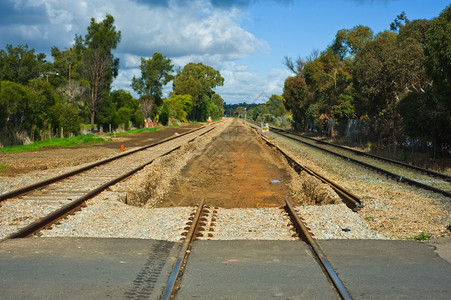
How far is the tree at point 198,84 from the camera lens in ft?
324

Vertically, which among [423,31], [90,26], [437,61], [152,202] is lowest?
Result: [152,202]

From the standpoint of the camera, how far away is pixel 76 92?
38281mm

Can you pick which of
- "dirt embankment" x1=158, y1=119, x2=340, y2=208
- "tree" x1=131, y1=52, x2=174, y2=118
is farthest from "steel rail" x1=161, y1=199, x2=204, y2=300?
"tree" x1=131, y1=52, x2=174, y2=118

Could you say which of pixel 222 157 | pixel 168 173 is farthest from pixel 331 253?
pixel 222 157

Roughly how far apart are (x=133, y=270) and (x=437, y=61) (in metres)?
15.6

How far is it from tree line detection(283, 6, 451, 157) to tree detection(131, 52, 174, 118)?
122 feet

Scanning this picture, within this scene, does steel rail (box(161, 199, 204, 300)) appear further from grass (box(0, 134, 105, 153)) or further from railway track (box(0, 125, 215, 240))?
grass (box(0, 134, 105, 153))

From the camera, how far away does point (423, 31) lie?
84.4ft

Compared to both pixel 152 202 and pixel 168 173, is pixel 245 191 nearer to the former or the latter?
pixel 152 202

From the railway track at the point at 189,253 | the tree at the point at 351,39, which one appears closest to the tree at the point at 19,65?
the tree at the point at 351,39

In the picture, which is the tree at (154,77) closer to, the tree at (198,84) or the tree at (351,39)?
→ the tree at (198,84)

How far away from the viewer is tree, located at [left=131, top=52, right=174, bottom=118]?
238 feet

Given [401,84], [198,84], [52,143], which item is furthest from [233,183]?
[198,84]

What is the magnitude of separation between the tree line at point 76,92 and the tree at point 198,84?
63.3ft
